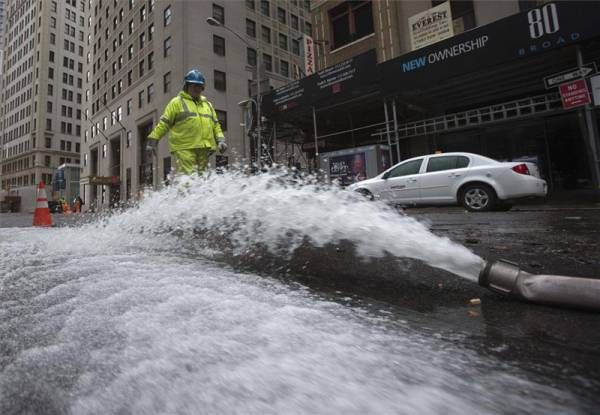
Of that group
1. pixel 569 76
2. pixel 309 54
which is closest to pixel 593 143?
pixel 569 76

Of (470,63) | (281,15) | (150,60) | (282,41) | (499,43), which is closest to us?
(499,43)

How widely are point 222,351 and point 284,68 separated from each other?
33.2 meters

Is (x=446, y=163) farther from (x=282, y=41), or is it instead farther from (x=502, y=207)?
(x=282, y=41)

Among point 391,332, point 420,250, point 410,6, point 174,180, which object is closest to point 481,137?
point 410,6

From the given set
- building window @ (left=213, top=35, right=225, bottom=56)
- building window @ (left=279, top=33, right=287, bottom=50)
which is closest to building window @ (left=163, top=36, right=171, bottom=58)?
building window @ (left=213, top=35, right=225, bottom=56)

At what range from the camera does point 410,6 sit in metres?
13.3

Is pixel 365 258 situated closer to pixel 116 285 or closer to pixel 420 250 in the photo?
pixel 420 250

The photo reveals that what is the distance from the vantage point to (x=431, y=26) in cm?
1247

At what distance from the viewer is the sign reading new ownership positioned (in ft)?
27.2

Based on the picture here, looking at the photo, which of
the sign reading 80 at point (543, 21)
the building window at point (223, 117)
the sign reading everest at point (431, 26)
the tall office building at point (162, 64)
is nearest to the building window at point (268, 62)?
the tall office building at point (162, 64)

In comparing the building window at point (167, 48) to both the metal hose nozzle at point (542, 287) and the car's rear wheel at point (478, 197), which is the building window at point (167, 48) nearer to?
the car's rear wheel at point (478, 197)

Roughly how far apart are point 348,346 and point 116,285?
117cm

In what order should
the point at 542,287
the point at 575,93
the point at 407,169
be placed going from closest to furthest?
the point at 542,287 → the point at 575,93 → the point at 407,169

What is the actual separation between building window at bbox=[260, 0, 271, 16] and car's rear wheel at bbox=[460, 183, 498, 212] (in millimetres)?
28518
